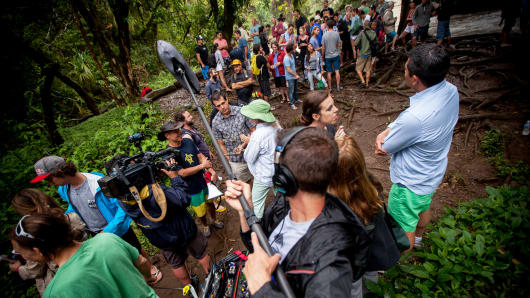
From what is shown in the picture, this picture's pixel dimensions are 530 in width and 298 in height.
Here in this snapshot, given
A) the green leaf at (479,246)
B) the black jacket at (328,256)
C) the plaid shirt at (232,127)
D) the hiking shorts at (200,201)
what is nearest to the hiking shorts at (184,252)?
the hiking shorts at (200,201)

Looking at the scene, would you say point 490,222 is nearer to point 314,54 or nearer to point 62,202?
point 314,54

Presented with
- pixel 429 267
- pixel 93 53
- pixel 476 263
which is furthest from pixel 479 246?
pixel 93 53

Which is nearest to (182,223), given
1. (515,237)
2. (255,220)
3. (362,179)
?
(255,220)

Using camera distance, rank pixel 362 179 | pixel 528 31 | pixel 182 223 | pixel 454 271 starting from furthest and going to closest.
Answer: pixel 528 31, pixel 182 223, pixel 454 271, pixel 362 179

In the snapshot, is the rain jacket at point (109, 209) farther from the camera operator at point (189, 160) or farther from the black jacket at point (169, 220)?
the camera operator at point (189, 160)

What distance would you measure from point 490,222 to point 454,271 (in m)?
1.13

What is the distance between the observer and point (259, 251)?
1.39 m

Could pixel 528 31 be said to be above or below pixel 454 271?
above

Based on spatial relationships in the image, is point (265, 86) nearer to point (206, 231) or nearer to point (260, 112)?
point (260, 112)

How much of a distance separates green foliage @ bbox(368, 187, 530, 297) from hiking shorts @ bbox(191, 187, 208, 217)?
303 centimetres

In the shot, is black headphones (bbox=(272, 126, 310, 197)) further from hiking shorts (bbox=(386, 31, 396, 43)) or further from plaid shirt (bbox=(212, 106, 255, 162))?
hiking shorts (bbox=(386, 31, 396, 43))

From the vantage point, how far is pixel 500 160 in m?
4.95

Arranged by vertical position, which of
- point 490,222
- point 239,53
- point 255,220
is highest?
point 239,53

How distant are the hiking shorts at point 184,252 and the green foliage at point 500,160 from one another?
19.7 feet
